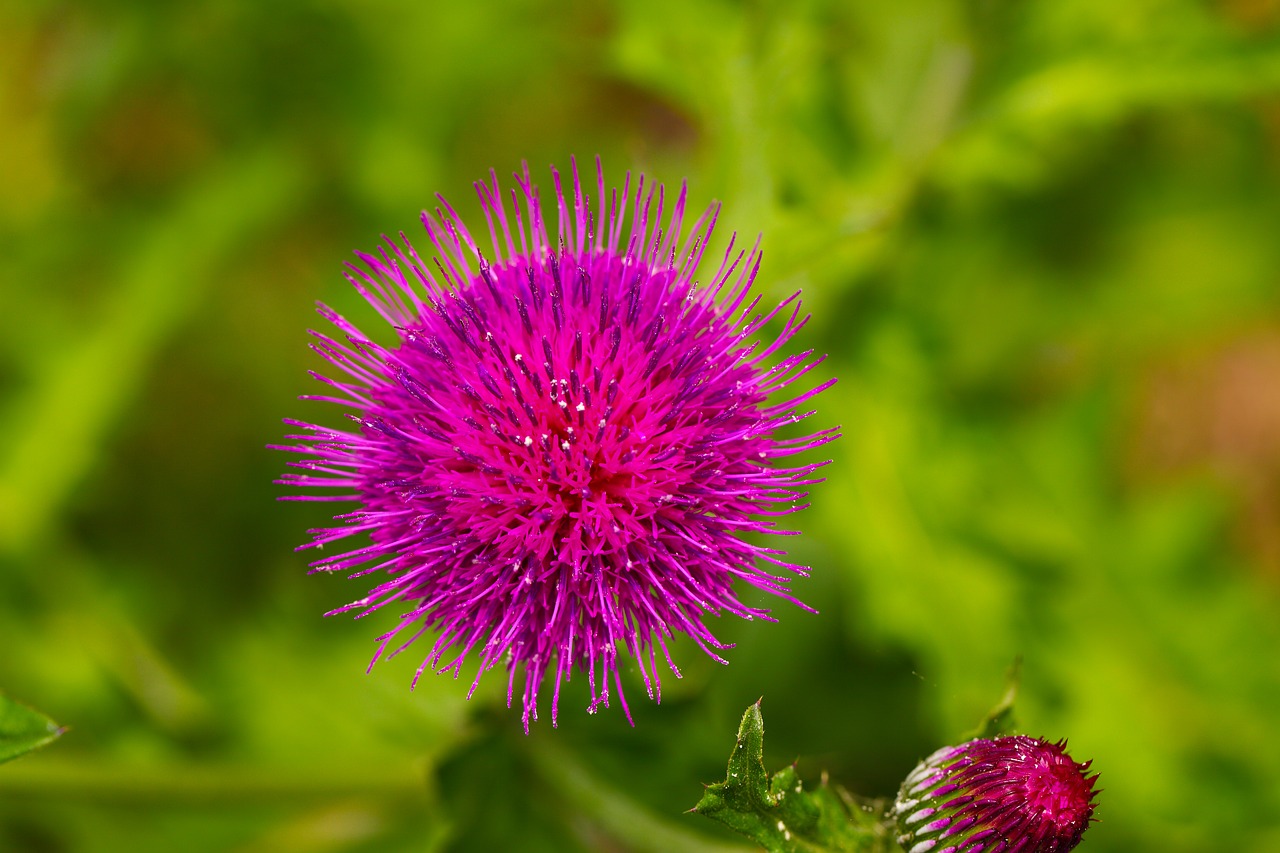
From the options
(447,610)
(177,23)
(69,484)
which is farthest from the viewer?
(177,23)

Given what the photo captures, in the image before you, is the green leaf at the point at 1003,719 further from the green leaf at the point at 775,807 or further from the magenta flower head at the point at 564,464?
the magenta flower head at the point at 564,464

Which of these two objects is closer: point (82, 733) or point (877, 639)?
point (877, 639)

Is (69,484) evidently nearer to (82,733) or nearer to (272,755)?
(82,733)

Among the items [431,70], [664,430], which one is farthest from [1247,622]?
[431,70]

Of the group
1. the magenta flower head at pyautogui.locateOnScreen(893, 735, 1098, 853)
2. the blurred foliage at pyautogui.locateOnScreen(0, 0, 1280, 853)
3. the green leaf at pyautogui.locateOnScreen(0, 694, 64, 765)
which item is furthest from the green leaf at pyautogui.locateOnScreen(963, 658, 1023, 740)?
the green leaf at pyautogui.locateOnScreen(0, 694, 64, 765)

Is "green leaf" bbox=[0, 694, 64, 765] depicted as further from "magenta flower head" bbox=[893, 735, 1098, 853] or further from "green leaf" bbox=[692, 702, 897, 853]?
"magenta flower head" bbox=[893, 735, 1098, 853]

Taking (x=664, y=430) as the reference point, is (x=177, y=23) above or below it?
above
